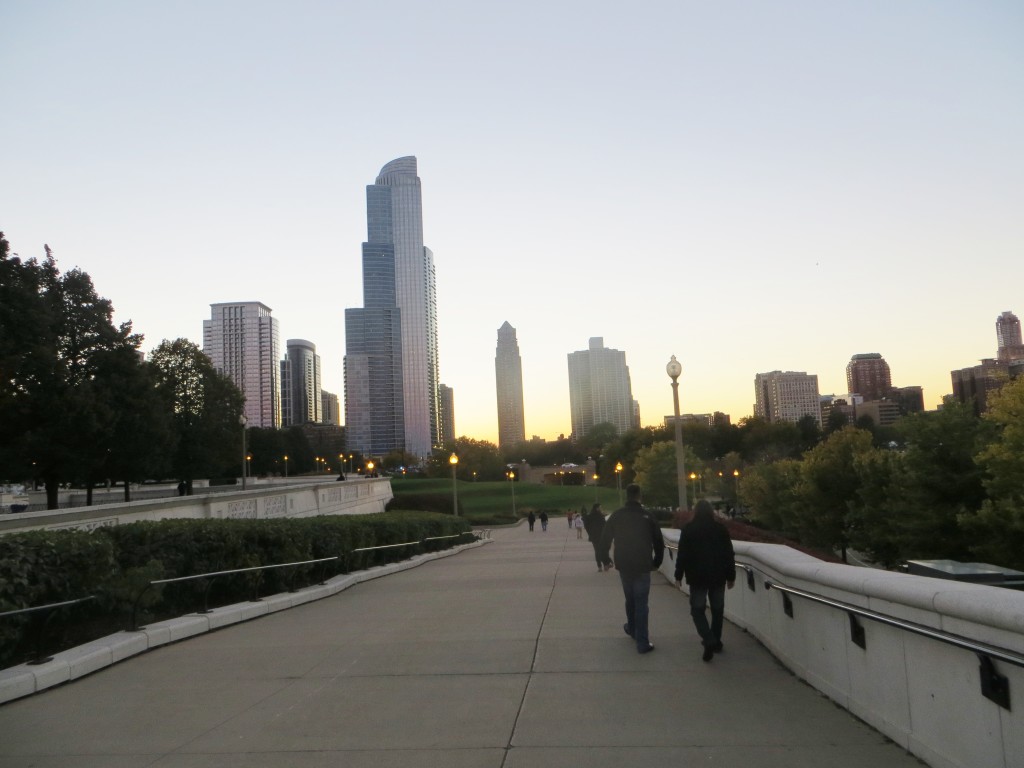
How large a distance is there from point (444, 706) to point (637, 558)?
2920 mm

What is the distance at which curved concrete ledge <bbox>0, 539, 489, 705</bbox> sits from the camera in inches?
310

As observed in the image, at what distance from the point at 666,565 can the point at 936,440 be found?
812 inches

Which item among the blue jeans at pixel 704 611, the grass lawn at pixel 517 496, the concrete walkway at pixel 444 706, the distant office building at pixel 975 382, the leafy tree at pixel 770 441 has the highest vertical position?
the distant office building at pixel 975 382

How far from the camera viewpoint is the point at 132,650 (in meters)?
9.63

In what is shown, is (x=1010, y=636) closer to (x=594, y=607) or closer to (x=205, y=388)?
(x=594, y=607)

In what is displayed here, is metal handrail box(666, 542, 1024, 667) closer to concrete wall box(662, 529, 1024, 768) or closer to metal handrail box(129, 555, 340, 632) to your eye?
concrete wall box(662, 529, 1024, 768)

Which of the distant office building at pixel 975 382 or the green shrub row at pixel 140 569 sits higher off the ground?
the distant office building at pixel 975 382

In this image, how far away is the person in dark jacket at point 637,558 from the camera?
8961mm

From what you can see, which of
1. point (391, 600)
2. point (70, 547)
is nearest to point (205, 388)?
point (391, 600)

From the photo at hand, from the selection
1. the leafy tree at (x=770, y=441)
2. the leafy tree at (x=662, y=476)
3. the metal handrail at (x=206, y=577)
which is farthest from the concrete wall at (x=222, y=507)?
the leafy tree at (x=770, y=441)

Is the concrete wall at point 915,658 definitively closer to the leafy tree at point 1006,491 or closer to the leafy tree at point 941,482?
the leafy tree at point 1006,491

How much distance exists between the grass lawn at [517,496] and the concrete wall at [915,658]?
85.9m

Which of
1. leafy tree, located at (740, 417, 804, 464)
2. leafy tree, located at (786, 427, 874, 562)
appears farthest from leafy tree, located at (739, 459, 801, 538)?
leafy tree, located at (740, 417, 804, 464)

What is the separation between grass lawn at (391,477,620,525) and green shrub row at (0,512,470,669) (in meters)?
78.1
